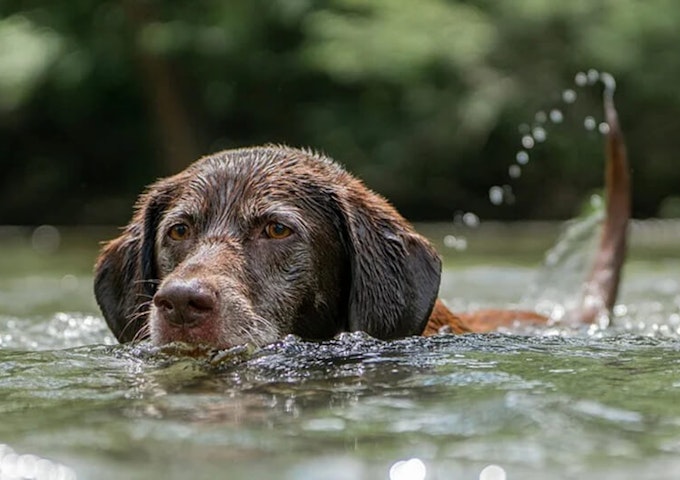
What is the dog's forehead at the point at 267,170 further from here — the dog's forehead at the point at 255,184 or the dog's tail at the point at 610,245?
the dog's tail at the point at 610,245

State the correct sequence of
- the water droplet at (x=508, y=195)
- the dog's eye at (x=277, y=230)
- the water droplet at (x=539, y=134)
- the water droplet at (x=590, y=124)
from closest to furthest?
the dog's eye at (x=277, y=230) < the water droplet at (x=590, y=124) < the water droplet at (x=539, y=134) < the water droplet at (x=508, y=195)

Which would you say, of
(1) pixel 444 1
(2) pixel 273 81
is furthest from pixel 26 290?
(2) pixel 273 81

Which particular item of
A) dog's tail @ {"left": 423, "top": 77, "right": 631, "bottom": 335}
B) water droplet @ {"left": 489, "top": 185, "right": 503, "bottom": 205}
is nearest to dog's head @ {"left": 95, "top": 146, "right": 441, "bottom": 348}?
dog's tail @ {"left": 423, "top": 77, "right": 631, "bottom": 335}

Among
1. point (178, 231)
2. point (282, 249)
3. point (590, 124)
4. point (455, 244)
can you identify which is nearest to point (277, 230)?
point (282, 249)

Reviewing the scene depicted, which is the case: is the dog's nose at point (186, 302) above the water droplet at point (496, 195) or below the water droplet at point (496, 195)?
above

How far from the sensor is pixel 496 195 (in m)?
19.2

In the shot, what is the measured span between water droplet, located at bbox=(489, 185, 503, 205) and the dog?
1432 centimetres

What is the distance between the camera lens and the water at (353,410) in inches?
98.6

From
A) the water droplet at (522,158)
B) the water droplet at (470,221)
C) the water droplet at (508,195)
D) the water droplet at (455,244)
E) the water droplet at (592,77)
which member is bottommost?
the water droplet at (470,221)

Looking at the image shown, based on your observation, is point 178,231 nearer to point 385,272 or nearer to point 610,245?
point 385,272

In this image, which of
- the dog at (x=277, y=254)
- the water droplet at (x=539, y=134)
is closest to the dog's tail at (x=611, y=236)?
the dog at (x=277, y=254)

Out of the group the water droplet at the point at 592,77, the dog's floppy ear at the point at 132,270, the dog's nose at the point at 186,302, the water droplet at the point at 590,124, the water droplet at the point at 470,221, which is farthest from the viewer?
the water droplet at the point at 592,77

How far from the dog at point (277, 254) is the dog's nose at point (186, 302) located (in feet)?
0.31

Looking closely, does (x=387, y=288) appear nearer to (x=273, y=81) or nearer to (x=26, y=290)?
(x=26, y=290)
